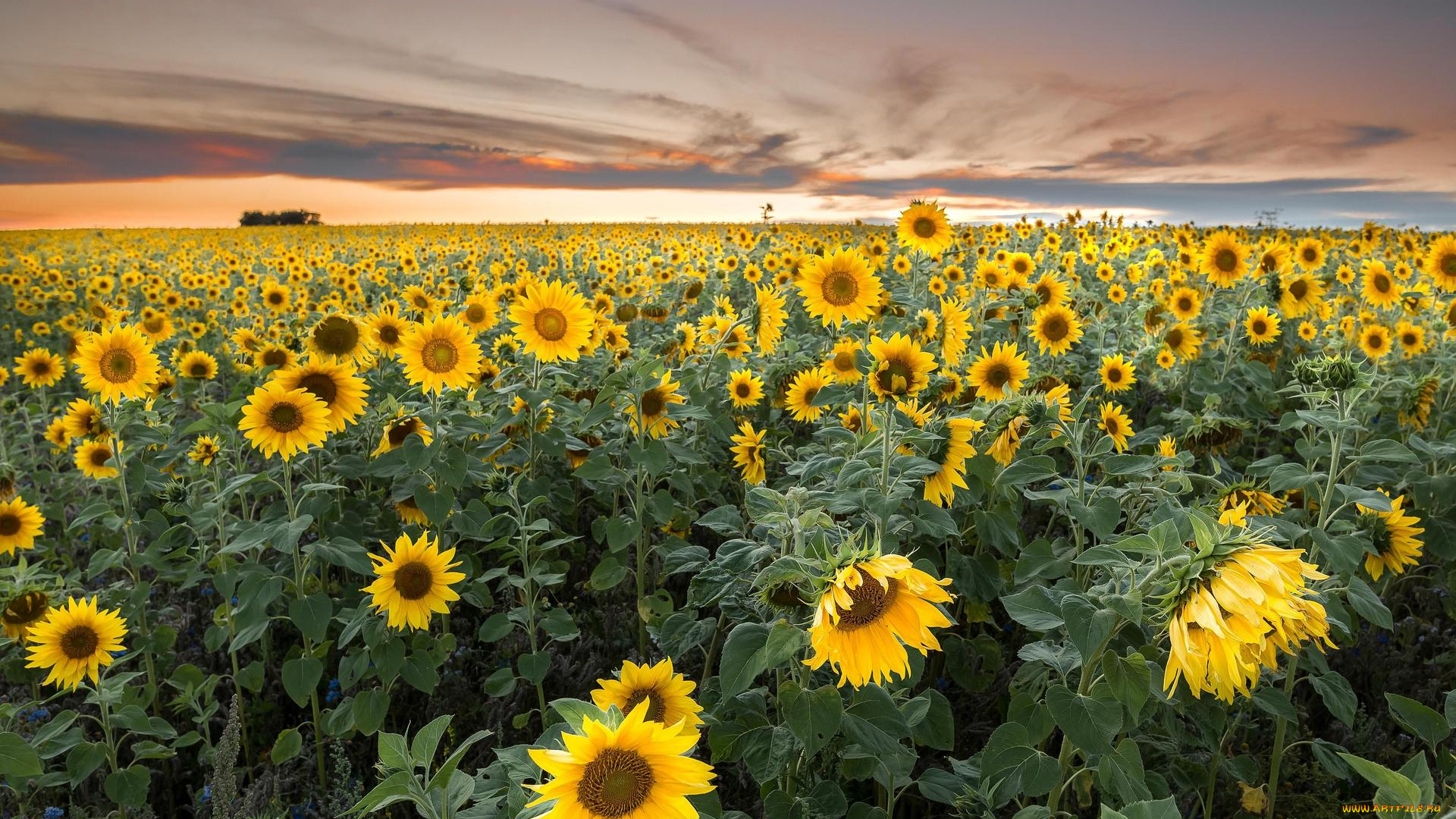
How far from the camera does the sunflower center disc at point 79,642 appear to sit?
2885mm

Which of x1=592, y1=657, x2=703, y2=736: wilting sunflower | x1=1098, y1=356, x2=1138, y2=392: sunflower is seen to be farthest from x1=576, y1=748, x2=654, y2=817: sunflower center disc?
x1=1098, y1=356, x2=1138, y2=392: sunflower

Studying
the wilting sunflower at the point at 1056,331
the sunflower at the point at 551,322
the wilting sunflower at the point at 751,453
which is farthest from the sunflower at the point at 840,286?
the wilting sunflower at the point at 1056,331

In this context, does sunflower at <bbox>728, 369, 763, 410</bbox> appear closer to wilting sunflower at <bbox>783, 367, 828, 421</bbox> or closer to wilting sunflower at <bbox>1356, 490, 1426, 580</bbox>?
wilting sunflower at <bbox>783, 367, 828, 421</bbox>

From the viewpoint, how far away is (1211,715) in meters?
2.38

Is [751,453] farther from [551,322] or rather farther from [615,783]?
[615,783]

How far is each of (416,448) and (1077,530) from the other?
2.60 m

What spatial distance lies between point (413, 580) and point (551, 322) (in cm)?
160

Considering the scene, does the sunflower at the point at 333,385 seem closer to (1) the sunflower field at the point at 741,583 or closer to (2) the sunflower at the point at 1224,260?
(1) the sunflower field at the point at 741,583

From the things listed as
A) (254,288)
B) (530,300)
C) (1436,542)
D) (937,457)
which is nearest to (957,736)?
(937,457)

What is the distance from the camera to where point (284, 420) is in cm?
300

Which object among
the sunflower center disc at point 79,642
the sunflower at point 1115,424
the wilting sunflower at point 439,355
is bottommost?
the sunflower center disc at point 79,642

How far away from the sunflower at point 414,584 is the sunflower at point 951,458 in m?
1.83

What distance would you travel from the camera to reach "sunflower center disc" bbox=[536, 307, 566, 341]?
3.92 metres

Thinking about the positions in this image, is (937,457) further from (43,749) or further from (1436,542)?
(43,749)
